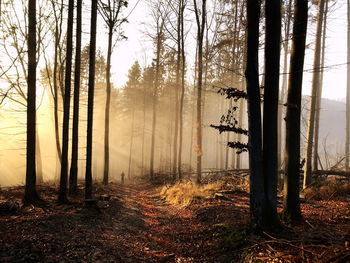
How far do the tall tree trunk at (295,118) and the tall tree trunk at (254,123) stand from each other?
127cm

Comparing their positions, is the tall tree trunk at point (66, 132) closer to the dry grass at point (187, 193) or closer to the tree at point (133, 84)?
the dry grass at point (187, 193)

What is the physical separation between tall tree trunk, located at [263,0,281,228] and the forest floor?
109 cm

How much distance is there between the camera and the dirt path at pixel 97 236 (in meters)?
3.86

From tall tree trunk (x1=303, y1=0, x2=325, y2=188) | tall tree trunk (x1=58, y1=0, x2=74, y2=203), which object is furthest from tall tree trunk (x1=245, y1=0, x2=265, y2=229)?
tall tree trunk (x1=58, y1=0, x2=74, y2=203)

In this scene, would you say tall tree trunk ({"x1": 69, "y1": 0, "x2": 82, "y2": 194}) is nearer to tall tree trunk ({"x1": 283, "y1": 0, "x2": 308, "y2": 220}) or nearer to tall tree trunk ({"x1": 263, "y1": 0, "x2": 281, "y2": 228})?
tall tree trunk ({"x1": 263, "y1": 0, "x2": 281, "y2": 228})

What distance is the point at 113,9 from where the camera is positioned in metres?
10.6

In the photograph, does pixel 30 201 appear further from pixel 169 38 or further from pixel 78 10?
pixel 169 38

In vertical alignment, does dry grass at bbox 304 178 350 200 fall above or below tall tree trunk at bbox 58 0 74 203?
below

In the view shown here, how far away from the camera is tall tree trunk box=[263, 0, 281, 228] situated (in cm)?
425

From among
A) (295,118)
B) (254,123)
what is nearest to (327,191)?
(295,118)

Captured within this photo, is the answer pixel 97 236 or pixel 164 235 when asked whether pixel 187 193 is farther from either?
→ pixel 97 236

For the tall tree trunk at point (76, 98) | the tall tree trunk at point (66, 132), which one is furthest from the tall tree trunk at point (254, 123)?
the tall tree trunk at point (76, 98)

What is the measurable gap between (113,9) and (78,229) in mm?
11128

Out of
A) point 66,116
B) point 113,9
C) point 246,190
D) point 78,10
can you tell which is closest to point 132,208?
point 66,116
